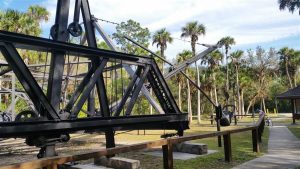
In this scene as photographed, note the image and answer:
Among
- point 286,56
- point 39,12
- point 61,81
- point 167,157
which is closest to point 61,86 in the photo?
point 61,81

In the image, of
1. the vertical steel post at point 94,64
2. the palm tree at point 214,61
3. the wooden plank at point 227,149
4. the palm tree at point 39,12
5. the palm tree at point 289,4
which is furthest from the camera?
the palm tree at point 214,61

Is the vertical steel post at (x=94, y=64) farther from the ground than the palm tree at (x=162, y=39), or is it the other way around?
the palm tree at (x=162, y=39)

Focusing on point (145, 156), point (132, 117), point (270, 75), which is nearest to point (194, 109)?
point (270, 75)

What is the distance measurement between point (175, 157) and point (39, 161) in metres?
7.19

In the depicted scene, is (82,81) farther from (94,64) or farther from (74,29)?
(74,29)

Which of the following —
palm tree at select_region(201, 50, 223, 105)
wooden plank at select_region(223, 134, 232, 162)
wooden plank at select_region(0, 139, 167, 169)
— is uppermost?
palm tree at select_region(201, 50, 223, 105)

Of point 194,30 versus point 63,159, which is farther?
point 194,30

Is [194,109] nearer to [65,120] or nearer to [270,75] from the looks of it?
[270,75]

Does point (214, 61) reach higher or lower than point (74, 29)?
higher

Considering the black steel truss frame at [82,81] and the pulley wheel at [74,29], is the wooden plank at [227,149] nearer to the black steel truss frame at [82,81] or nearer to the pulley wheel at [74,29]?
the black steel truss frame at [82,81]

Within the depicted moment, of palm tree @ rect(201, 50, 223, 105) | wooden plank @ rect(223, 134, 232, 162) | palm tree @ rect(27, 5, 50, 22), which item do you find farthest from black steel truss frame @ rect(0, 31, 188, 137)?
palm tree @ rect(201, 50, 223, 105)

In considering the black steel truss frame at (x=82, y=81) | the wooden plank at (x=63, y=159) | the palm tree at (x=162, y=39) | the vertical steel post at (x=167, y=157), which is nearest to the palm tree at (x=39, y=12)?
the palm tree at (x=162, y=39)

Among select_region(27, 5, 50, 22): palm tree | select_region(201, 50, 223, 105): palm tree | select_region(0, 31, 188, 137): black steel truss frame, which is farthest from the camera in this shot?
select_region(201, 50, 223, 105): palm tree

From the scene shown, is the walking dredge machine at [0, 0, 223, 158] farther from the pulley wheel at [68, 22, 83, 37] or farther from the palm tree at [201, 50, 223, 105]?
the palm tree at [201, 50, 223, 105]
